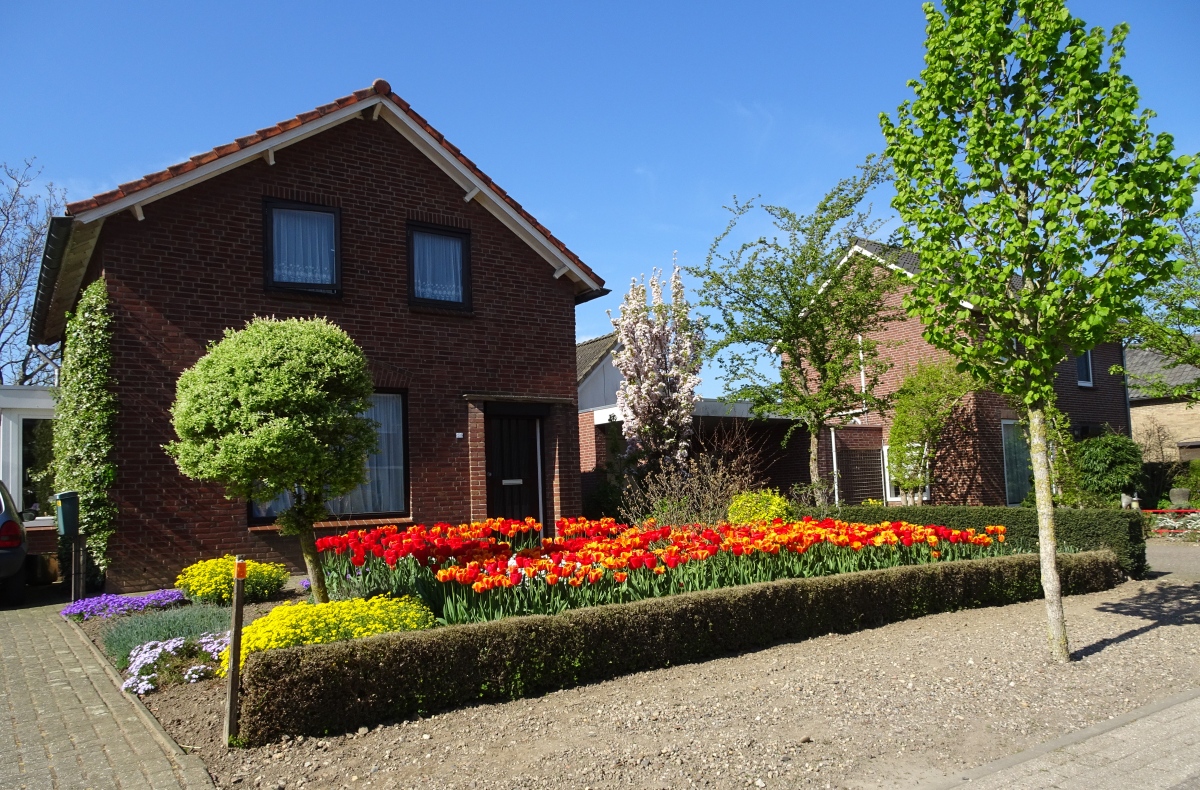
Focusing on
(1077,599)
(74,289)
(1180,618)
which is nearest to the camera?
(1180,618)

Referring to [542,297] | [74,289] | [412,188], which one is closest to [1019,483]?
[542,297]

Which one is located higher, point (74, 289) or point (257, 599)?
point (74, 289)

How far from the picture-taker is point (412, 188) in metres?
13.6

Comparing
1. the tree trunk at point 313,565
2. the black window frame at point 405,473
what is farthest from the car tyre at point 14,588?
the tree trunk at point 313,565

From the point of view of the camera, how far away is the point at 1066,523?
13.1m

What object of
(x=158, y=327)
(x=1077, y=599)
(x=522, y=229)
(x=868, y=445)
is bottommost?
(x=1077, y=599)

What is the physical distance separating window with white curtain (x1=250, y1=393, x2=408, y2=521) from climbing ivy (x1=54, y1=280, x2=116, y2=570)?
299cm

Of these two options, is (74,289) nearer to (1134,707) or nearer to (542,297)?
(542,297)

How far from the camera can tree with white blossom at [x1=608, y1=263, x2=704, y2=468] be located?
17688 mm

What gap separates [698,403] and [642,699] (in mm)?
13142

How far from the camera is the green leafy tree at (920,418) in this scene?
19.0 meters

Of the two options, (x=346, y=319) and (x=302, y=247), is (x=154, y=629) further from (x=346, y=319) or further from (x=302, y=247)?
(x=302, y=247)

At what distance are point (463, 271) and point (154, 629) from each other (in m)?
7.78

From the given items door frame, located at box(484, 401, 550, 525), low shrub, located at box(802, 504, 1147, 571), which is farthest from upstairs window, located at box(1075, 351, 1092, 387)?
door frame, located at box(484, 401, 550, 525)
